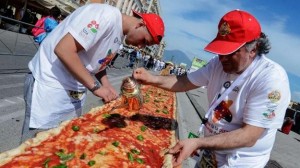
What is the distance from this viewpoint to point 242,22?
3.04 metres

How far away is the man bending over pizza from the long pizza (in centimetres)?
29

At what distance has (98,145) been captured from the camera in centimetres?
432

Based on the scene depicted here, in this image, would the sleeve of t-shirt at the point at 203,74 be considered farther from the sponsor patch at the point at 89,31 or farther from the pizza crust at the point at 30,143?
the pizza crust at the point at 30,143

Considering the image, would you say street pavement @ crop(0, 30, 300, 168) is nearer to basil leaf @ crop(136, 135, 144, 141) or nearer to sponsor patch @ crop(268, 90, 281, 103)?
basil leaf @ crop(136, 135, 144, 141)

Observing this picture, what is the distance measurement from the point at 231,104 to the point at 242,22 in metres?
0.76

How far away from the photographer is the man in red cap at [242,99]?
2973 millimetres

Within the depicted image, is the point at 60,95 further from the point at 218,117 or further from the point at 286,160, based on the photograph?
the point at 286,160

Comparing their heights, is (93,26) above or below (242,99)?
above

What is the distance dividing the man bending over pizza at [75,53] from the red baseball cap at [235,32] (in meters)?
0.75

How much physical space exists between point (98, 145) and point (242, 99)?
1958mm

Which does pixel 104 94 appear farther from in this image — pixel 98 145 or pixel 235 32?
pixel 235 32

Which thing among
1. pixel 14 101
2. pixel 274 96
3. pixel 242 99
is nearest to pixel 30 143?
pixel 242 99

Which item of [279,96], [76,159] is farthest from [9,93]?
[279,96]

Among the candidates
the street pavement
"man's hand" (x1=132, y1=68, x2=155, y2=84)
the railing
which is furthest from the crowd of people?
the railing
